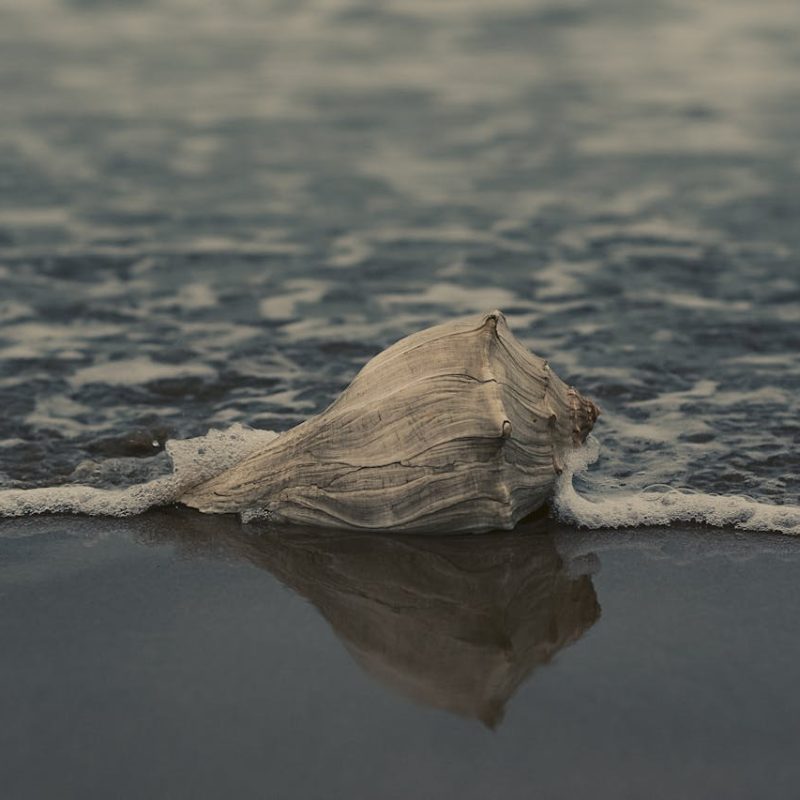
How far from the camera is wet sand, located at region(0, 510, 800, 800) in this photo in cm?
347

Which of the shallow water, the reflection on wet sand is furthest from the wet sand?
the shallow water

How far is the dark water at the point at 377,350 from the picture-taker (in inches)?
143

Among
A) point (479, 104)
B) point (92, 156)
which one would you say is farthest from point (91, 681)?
point (479, 104)

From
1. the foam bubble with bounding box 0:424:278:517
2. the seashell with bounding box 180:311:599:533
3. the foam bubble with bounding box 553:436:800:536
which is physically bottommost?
the foam bubble with bounding box 553:436:800:536

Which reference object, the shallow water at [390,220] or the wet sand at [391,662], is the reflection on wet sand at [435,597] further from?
the shallow water at [390,220]

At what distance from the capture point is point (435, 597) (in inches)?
174

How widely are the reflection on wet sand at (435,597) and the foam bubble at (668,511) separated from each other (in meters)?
0.17

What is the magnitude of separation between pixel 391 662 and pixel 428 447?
90cm

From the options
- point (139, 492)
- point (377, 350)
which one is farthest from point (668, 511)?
point (377, 350)

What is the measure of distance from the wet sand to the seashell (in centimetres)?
11

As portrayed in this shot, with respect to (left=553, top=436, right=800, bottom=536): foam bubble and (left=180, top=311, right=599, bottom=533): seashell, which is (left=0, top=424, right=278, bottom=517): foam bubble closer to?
(left=180, top=311, right=599, bottom=533): seashell

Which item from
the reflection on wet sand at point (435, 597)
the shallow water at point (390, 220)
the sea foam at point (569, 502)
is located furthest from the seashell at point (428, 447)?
the shallow water at point (390, 220)

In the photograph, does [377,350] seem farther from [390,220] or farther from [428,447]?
[390,220]

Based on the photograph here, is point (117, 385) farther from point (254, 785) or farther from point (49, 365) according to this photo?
point (254, 785)
